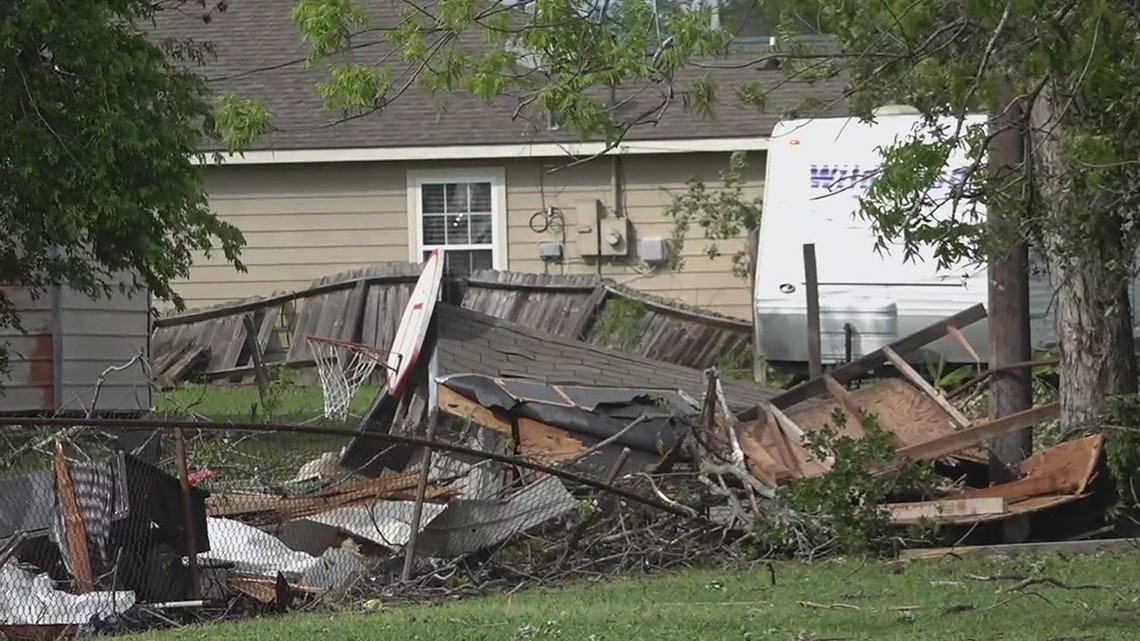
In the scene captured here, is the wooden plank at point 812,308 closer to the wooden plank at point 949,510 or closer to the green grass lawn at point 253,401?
the green grass lawn at point 253,401

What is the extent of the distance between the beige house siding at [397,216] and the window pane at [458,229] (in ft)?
1.69

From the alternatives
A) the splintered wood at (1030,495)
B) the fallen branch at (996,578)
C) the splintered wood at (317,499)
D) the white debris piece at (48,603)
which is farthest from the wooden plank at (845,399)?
the white debris piece at (48,603)

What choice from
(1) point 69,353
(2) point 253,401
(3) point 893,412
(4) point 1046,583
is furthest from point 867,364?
(2) point 253,401

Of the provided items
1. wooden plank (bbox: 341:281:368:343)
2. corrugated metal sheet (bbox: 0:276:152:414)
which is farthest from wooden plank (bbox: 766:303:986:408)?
wooden plank (bbox: 341:281:368:343)

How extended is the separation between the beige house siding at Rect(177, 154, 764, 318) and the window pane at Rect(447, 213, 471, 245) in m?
0.52

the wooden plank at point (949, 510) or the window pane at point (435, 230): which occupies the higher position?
the window pane at point (435, 230)

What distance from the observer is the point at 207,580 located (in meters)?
9.84

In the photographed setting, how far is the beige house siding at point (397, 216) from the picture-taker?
2358cm

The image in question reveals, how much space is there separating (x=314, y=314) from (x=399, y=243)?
5.70 feet

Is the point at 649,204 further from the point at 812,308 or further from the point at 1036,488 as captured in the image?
the point at 1036,488

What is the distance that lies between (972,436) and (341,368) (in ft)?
31.1

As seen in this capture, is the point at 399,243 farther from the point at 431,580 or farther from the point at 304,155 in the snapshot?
the point at 431,580

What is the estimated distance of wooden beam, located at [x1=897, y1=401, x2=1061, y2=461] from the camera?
11812 mm

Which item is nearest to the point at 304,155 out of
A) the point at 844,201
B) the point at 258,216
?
the point at 258,216
